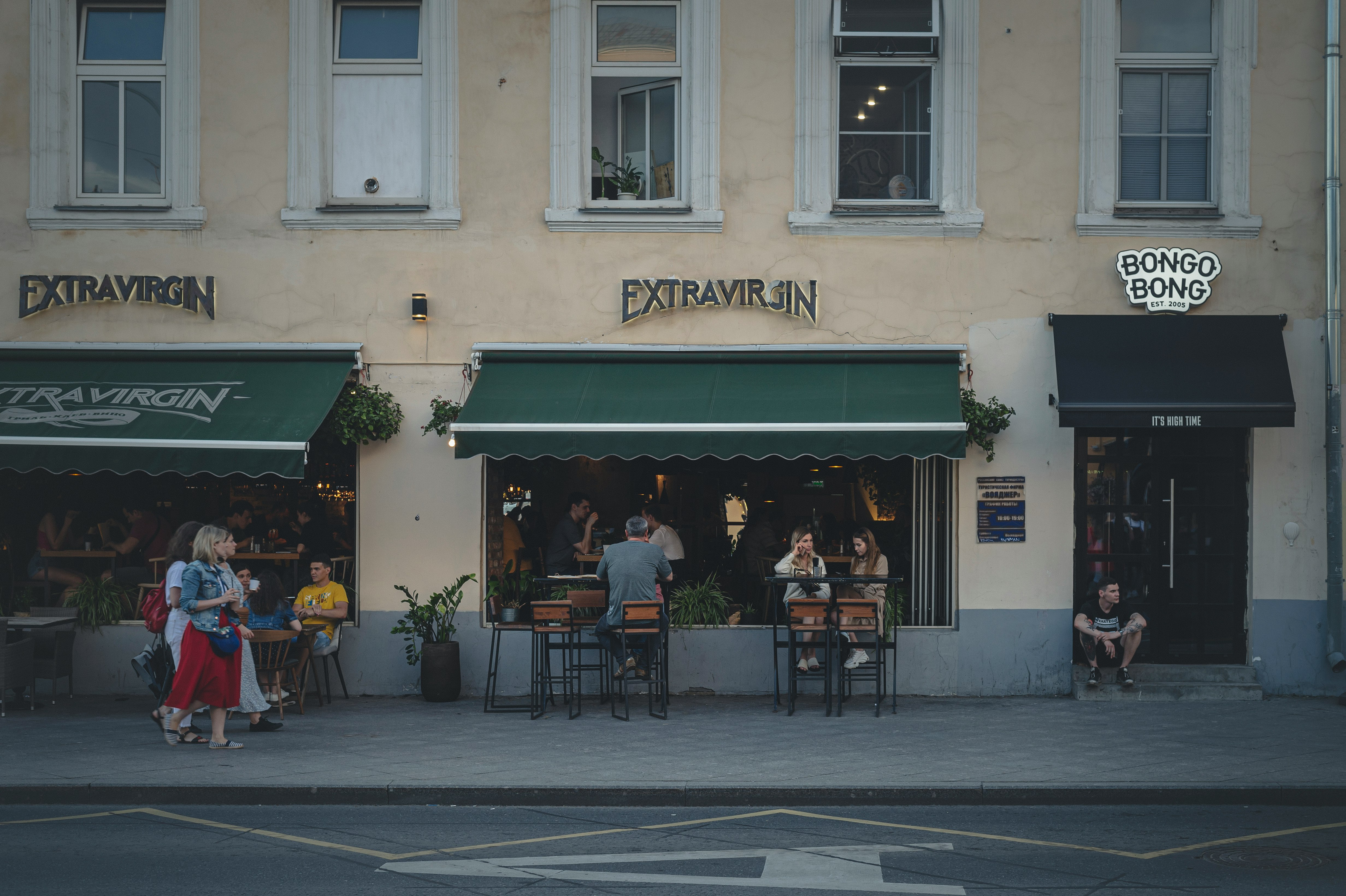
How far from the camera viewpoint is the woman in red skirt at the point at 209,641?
366 inches

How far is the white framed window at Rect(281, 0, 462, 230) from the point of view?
12.1 metres

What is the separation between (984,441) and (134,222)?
869 cm

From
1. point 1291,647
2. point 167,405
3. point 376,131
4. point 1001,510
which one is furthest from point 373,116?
point 1291,647

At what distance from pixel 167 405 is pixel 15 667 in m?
2.69

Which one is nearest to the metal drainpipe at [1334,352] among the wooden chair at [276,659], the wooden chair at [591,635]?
the wooden chair at [591,635]

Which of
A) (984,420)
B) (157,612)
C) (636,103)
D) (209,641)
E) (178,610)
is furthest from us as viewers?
(636,103)

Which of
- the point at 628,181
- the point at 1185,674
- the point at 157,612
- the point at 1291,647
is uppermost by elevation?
the point at 628,181

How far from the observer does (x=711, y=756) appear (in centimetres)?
913

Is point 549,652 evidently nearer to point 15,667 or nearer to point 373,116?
point 15,667

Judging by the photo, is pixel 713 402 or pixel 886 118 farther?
pixel 886 118

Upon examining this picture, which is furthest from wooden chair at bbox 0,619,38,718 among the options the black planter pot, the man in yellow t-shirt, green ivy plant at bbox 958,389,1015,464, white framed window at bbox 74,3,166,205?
green ivy plant at bbox 958,389,1015,464

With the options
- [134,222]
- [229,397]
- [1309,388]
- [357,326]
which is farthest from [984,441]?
[134,222]

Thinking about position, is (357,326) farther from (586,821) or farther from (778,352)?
(586,821)

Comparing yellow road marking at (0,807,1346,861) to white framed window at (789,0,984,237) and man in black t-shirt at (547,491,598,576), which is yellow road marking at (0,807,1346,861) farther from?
white framed window at (789,0,984,237)
